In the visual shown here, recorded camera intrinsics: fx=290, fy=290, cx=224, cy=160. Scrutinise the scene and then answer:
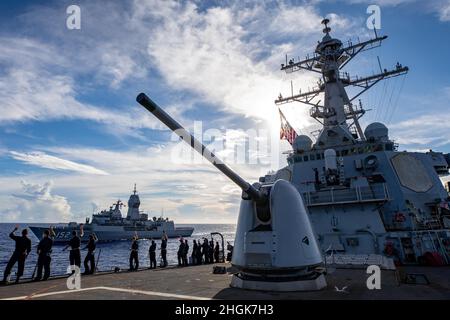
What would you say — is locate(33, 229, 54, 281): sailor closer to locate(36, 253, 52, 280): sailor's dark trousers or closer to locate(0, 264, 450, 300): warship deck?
locate(36, 253, 52, 280): sailor's dark trousers

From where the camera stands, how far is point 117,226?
59812mm

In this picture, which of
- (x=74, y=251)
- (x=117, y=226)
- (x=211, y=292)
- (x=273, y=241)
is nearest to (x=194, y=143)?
(x=273, y=241)

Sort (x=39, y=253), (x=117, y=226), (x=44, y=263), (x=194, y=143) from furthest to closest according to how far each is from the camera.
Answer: (x=117, y=226)
(x=44, y=263)
(x=39, y=253)
(x=194, y=143)

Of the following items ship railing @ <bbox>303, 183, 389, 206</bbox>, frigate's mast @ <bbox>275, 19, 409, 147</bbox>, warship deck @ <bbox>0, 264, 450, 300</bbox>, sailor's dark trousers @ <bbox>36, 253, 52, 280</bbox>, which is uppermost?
frigate's mast @ <bbox>275, 19, 409, 147</bbox>

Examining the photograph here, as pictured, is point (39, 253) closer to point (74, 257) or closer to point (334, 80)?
point (74, 257)

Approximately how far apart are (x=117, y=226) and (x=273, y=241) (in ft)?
196

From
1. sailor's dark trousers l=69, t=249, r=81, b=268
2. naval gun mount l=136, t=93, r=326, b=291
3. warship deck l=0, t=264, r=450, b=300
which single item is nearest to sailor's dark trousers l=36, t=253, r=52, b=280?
sailor's dark trousers l=69, t=249, r=81, b=268

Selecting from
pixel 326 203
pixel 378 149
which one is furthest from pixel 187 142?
pixel 378 149

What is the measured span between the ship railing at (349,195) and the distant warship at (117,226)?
46.5 metres

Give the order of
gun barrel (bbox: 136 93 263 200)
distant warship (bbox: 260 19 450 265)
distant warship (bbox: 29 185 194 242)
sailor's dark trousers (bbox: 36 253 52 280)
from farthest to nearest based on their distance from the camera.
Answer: distant warship (bbox: 29 185 194 242) → distant warship (bbox: 260 19 450 265) → sailor's dark trousers (bbox: 36 253 52 280) → gun barrel (bbox: 136 93 263 200)

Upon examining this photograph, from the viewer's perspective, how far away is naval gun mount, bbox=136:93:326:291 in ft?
19.2

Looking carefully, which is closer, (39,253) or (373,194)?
(39,253)

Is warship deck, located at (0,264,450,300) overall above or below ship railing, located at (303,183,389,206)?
below
